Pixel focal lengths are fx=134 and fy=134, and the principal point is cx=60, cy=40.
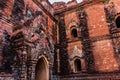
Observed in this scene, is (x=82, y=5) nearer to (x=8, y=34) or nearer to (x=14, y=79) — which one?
(x=8, y=34)

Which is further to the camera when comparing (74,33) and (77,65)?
(74,33)

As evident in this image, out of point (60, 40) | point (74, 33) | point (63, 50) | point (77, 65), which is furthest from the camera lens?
point (74, 33)

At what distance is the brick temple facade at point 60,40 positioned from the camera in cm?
601

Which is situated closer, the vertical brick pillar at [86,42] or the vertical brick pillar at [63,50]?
the vertical brick pillar at [86,42]

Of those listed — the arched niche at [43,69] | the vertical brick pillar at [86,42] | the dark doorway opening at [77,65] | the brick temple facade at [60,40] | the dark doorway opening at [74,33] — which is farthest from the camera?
the dark doorway opening at [74,33]

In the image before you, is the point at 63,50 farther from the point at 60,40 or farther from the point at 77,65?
the point at 77,65

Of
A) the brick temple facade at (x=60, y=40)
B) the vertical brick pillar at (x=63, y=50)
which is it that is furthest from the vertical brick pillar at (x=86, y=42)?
the vertical brick pillar at (x=63, y=50)

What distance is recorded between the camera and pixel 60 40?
11.6 m

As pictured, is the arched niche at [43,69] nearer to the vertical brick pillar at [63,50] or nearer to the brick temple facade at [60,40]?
the brick temple facade at [60,40]

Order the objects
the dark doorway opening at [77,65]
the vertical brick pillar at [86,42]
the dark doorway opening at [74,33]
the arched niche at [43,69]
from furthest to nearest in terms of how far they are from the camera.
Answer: the dark doorway opening at [74,33] < the dark doorway opening at [77,65] < the vertical brick pillar at [86,42] < the arched niche at [43,69]

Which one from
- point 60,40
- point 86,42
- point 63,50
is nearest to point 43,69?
point 63,50

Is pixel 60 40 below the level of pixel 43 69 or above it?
above

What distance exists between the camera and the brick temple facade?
6009 millimetres

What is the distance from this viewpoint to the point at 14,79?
546 centimetres
